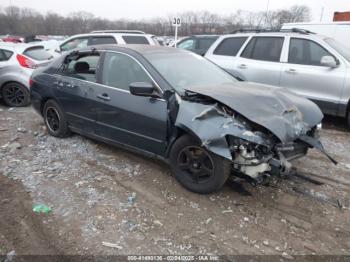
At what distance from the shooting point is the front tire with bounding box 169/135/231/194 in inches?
135

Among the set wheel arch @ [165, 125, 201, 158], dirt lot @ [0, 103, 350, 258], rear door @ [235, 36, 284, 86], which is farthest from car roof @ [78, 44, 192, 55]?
rear door @ [235, 36, 284, 86]

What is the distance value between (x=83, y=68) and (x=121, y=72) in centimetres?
85

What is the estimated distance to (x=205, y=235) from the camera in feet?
10.1

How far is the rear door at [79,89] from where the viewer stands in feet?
15.3

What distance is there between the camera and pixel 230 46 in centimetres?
770

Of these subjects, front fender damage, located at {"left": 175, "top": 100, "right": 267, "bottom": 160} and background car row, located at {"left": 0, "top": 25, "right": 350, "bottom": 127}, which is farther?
background car row, located at {"left": 0, "top": 25, "right": 350, "bottom": 127}

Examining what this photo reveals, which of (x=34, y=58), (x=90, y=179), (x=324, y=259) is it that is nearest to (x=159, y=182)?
(x=90, y=179)

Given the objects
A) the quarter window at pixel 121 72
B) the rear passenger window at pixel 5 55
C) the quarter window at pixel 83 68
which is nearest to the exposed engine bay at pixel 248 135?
the quarter window at pixel 121 72

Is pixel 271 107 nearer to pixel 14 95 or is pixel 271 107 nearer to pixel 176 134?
pixel 176 134

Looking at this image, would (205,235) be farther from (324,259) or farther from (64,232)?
(64,232)

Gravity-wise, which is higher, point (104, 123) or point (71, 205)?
point (104, 123)

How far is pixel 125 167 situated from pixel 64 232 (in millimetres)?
1470

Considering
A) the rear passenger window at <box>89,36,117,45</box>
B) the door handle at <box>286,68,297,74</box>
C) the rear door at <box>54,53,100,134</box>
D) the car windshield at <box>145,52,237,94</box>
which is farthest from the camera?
the rear passenger window at <box>89,36,117,45</box>

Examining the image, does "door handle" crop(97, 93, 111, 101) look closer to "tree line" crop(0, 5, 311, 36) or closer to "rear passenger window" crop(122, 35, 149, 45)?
"rear passenger window" crop(122, 35, 149, 45)
